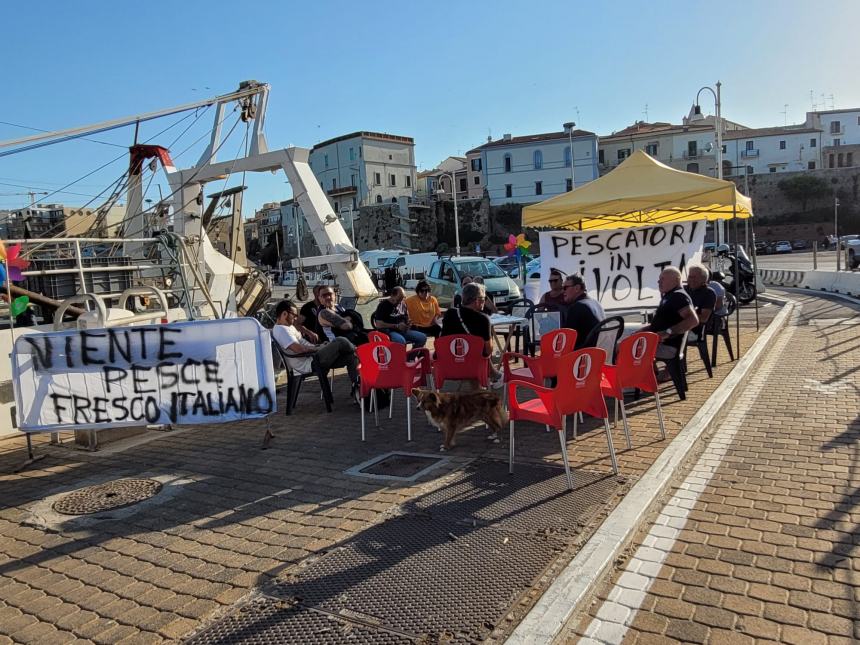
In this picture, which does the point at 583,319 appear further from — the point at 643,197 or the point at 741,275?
the point at 741,275

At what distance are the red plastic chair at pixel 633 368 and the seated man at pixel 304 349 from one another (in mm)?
3313

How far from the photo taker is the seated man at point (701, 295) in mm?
8195

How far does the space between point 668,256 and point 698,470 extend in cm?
585

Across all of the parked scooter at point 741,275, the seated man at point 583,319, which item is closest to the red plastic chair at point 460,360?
the seated man at point 583,319

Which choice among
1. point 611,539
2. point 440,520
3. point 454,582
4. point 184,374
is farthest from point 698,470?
point 184,374

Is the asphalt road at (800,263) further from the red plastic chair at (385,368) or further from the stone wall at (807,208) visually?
the red plastic chair at (385,368)

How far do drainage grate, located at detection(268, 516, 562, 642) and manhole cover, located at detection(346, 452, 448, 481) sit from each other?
3.55 feet

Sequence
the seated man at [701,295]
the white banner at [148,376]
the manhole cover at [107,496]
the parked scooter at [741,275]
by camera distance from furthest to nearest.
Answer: the parked scooter at [741,275]
the seated man at [701,295]
the white banner at [148,376]
the manhole cover at [107,496]

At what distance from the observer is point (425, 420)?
23.9 feet

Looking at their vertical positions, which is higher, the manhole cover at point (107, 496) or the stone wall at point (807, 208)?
the stone wall at point (807, 208)

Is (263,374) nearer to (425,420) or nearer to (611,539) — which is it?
(425,420)

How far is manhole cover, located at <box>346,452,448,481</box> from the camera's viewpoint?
5320 millimetres

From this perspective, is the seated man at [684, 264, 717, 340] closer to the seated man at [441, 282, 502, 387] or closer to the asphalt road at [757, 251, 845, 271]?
the seated man at [441, 282, 502, 387]


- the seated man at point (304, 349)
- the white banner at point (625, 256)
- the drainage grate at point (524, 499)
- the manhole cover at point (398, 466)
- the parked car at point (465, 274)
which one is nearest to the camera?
the drainage grate at point (524, 499)
